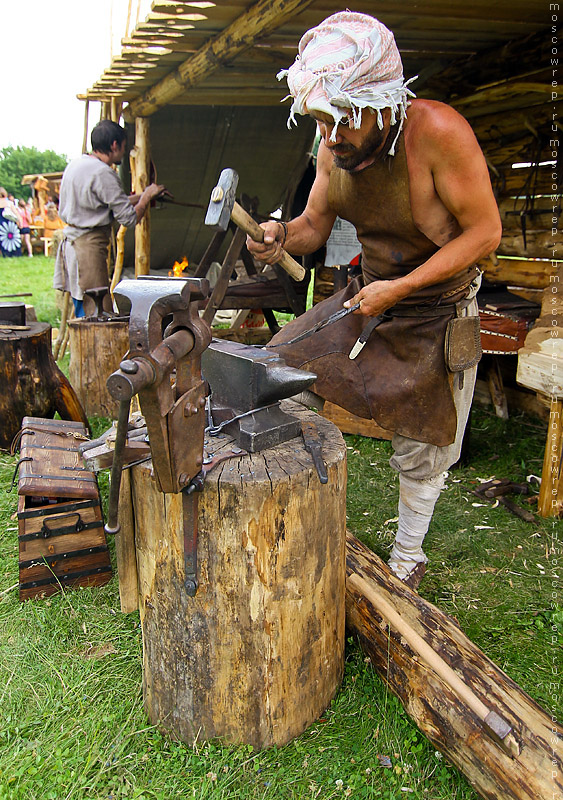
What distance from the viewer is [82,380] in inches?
203

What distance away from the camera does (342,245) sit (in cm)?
623

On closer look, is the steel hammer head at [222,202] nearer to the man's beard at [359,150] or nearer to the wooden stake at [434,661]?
the man's beard at [359,150]

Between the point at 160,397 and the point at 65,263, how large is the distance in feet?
17.2

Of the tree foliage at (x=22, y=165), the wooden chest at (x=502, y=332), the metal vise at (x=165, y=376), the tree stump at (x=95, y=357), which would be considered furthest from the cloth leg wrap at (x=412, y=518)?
the tree foliage at (x=22, y=165)

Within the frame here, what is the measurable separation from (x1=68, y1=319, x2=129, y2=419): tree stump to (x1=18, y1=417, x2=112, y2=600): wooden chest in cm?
194

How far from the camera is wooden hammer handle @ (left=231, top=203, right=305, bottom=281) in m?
2.37

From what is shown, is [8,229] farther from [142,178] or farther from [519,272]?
[519,272]

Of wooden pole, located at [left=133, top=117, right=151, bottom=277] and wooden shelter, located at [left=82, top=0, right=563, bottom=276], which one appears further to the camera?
wooden pole, located at [left=133, top=117, right=151, bottom=277]

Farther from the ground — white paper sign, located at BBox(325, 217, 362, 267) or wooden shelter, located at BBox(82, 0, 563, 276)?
wooden shelter, located at BBox(82, 0, 563, 276)

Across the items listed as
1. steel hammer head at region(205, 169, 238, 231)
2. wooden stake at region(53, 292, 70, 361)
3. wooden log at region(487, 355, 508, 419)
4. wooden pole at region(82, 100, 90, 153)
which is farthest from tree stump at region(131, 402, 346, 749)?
wooden pole at region(82, 100, 90, 153)

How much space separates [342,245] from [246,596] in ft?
16.1

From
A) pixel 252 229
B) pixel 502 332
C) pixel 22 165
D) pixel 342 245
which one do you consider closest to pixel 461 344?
pixel 252 229

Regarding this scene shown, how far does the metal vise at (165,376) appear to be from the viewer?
142 centimetres

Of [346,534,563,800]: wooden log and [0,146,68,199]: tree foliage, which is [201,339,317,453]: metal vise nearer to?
[346,534,563,800]: wooden log
